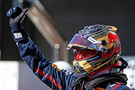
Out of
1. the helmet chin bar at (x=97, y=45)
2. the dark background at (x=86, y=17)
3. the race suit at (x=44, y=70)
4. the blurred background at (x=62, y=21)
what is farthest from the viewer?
the dark background at (x=86, y=17)

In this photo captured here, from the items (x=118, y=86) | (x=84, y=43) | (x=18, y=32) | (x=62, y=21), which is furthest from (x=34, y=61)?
(x=62, y=21)

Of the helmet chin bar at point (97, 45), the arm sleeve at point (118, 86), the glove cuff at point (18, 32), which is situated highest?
the glove cuff at point (18, 32)

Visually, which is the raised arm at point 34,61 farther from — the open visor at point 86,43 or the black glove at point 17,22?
the open visor at point 86,43

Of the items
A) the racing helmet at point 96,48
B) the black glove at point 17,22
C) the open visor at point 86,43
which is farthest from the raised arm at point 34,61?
the open visor at point 86,43

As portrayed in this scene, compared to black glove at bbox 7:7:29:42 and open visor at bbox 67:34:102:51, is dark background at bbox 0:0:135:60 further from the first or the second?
open visor at bbox 67:34:102:51

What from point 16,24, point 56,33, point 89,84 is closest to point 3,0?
point 56,33

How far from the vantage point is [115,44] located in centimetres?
333

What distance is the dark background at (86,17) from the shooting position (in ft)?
28.3

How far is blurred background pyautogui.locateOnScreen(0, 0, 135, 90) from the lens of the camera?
7.13 meters

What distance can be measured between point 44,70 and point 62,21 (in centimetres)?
573

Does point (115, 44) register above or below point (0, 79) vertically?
above

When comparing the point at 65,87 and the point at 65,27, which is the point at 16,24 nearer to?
the point at 65,87

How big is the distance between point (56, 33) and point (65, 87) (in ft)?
11.5

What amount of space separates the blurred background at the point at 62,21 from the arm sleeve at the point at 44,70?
10.6 feet
